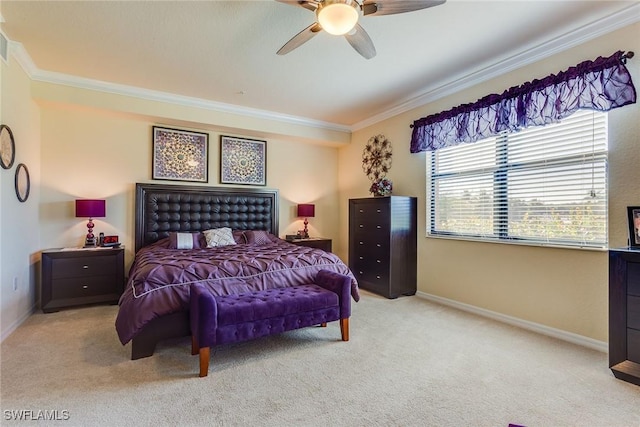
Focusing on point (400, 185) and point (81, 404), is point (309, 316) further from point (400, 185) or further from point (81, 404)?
point (400, 185)

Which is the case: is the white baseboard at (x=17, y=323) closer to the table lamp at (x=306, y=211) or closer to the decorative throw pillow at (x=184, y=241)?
the decorative throw pillow at (x=184, y=241)

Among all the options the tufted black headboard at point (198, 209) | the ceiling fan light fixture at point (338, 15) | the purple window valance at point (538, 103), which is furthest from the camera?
the tufted black headboard at point (198, 209)

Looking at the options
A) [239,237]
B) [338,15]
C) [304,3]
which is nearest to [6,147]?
[239,237]

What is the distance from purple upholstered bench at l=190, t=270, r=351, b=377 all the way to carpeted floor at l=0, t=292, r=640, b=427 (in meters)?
0.23

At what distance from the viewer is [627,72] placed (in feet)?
8.18

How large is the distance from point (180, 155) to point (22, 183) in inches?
73.2

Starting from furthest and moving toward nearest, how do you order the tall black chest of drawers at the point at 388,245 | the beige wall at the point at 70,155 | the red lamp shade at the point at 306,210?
1. the red lamp shade at the point at 306,210
2. the tall black chest of drawers at the point at 388,245
3. the beige wall at the point at 70,155

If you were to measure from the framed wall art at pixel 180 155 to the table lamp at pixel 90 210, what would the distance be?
2.77ft

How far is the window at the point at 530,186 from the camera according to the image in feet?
9.09

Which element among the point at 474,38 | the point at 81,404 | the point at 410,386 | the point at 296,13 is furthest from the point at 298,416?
the point at 474,38

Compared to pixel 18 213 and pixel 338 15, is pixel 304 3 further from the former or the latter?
pixel 18 213

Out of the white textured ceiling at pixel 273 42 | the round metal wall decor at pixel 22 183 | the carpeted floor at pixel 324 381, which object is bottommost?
the carpeted floor at pixel 324 381

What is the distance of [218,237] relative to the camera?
4410 mm

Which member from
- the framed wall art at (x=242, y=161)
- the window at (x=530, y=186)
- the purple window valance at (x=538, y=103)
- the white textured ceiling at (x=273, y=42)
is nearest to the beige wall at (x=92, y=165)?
the framed wall art at (x=242, y=161)
